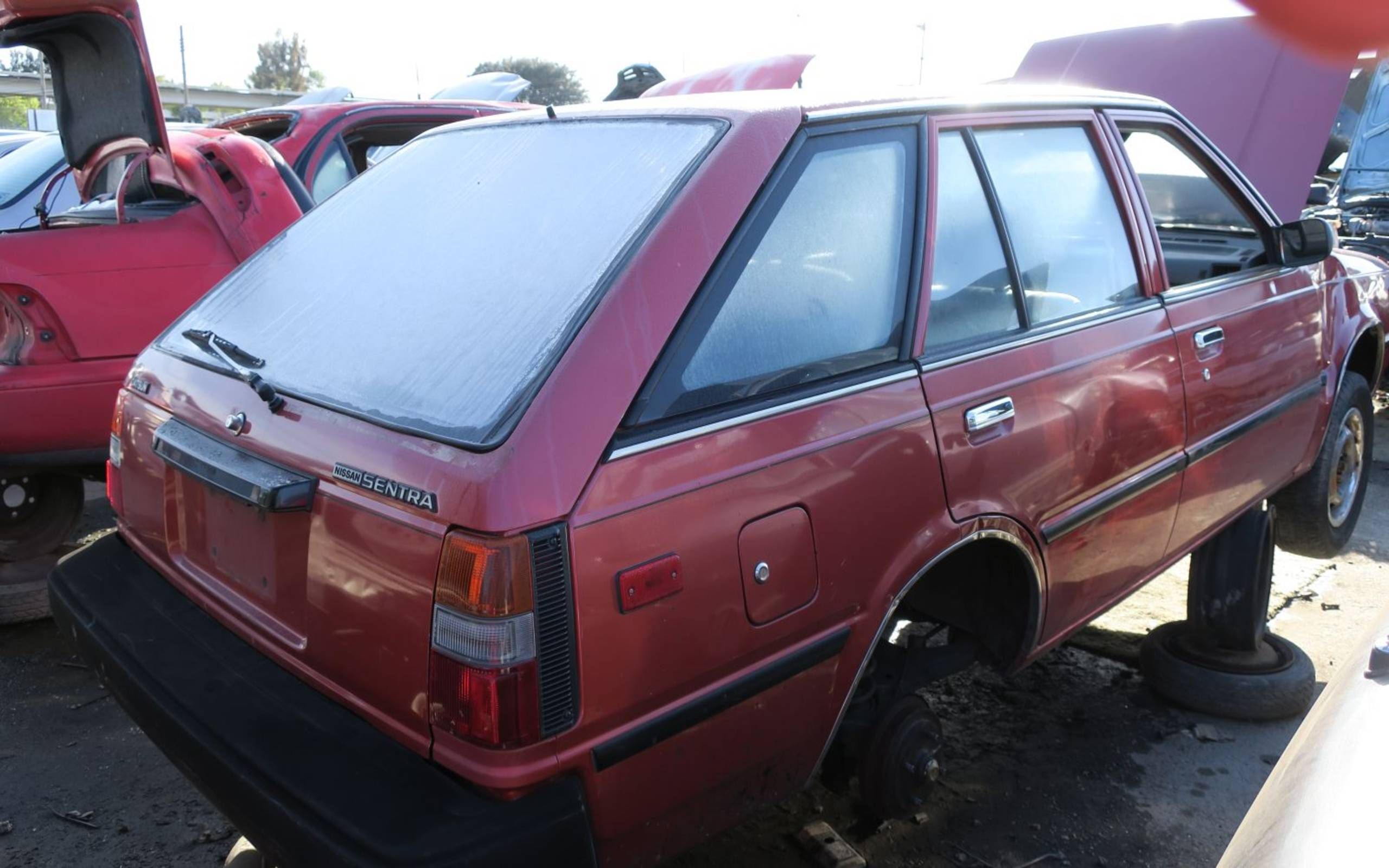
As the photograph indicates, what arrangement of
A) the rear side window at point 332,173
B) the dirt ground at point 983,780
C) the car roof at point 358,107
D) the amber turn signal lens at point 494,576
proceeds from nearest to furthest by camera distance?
the amber turn signal lens at point 494,576 < the dirt ground at point 983,780 < the rear side window at point 332,173 < the car roof at point 358,107

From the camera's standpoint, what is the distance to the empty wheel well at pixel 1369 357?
4.43m

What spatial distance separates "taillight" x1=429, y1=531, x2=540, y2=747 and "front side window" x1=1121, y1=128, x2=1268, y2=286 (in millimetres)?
3020

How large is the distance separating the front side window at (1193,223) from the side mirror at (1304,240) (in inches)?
3.3

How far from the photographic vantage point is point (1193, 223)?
4504mm

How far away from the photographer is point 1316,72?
6730 mm

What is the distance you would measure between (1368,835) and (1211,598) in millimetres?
2547

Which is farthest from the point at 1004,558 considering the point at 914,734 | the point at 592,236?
the point at 592,236

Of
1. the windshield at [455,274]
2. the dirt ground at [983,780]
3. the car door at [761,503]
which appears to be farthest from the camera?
the dirt ground at [983,780]

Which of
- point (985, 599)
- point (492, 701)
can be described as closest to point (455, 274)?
point (492, 701)

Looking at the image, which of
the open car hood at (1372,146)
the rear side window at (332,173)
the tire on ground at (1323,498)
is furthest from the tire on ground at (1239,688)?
the open car hood at (1372,146)

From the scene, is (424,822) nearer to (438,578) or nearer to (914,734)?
(438,578)

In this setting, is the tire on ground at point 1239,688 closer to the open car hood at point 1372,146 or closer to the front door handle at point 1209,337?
the front door handle at point 1209,337

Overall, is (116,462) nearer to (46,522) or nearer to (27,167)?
(46,522)

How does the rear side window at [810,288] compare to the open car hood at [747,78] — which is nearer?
the rear side window at [810,288]
